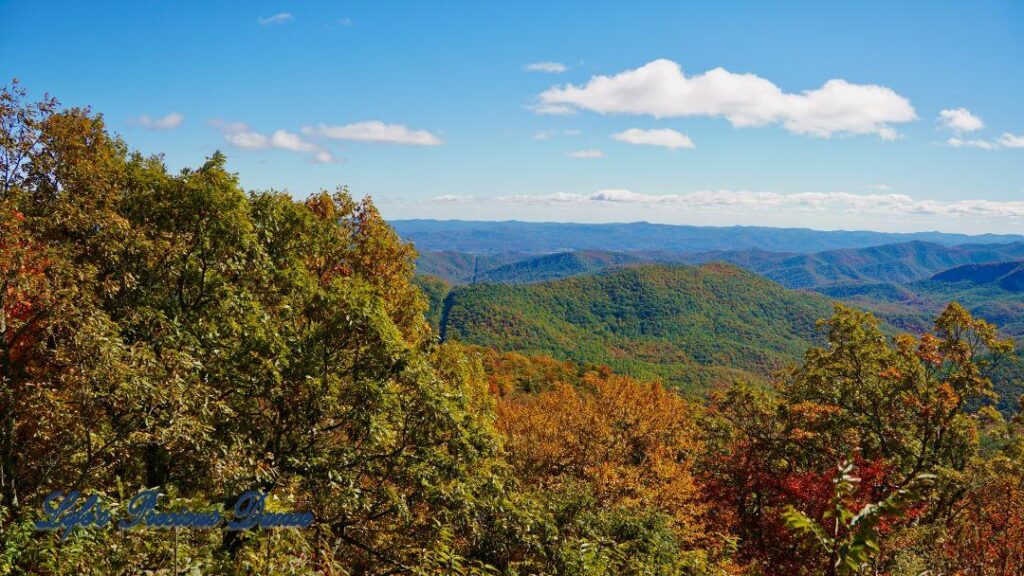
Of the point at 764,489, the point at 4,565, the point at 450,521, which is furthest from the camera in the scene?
the point at 764,489

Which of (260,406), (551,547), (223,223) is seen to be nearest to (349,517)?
(260,406)

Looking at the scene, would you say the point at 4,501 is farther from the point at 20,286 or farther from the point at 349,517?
the point at 349,517

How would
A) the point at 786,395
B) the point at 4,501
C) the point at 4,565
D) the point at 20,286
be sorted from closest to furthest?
the point at 4,565 < the point at 20,286 < the point at 4,501 < the point at 786,395

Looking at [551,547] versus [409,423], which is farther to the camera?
[409,423]

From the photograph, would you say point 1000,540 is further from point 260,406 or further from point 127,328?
point 127,328

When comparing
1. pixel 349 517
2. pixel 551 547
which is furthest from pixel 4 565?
pixel 551 547

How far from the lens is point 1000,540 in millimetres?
16734

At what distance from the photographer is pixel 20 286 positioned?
8023mm

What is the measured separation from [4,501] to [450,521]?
27.1 feet

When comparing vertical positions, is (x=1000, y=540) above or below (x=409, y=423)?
below

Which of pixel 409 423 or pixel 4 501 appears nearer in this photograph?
pixel 4 501

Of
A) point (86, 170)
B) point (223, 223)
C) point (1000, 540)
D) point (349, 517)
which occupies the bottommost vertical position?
point (1000, 540)

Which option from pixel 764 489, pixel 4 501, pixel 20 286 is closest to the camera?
pixel 20 286

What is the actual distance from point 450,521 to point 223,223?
8.45m
